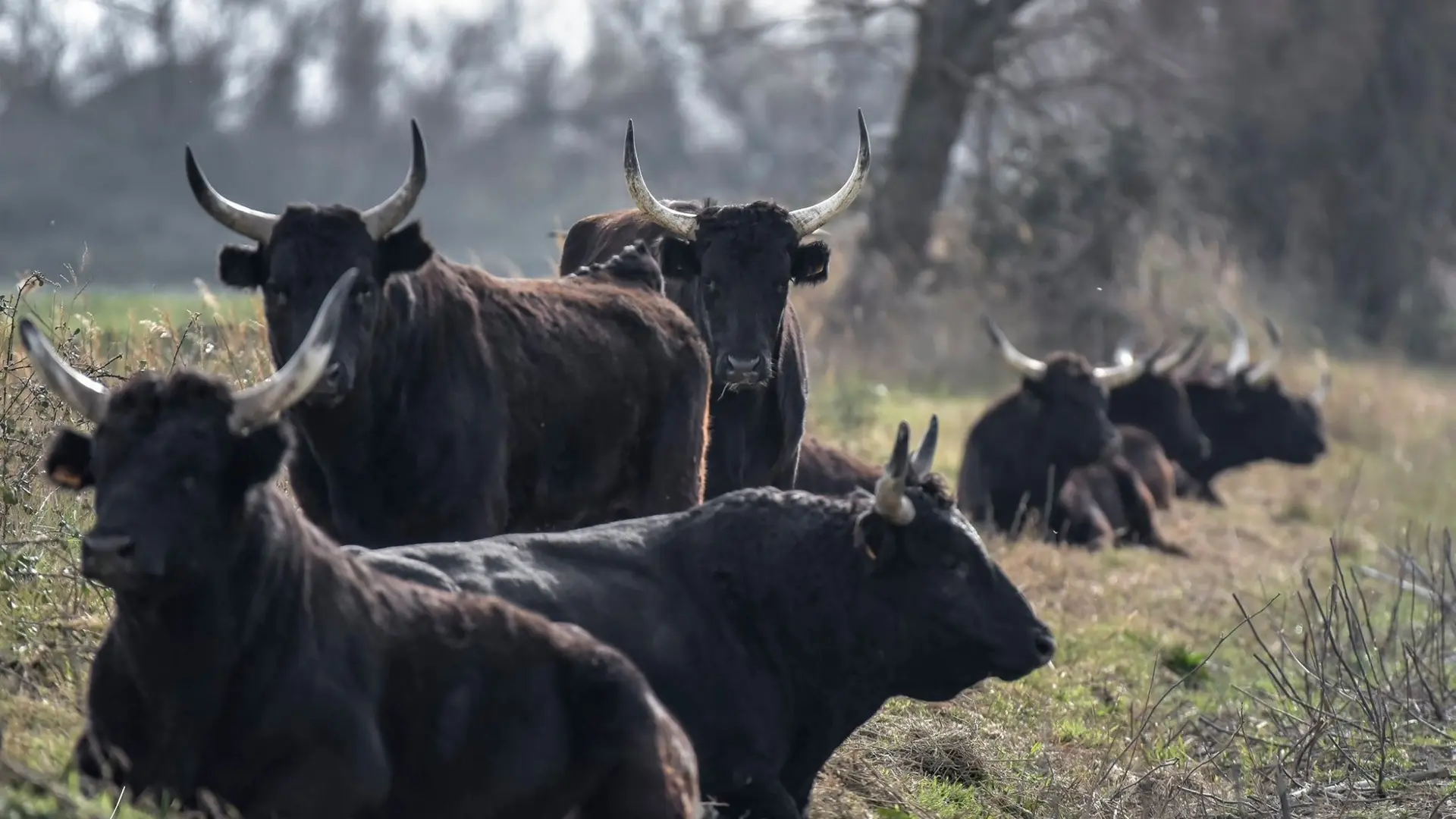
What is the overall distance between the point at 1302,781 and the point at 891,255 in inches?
755

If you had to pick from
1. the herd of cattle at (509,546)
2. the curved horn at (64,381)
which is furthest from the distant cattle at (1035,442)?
the curved horn at (64,381)

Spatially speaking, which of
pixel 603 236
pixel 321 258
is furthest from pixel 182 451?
pixel 603 236

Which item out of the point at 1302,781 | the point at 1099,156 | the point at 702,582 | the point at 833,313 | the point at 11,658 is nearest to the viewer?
the point at 11,658

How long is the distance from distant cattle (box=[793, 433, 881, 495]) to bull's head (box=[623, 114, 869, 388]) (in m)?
2.48

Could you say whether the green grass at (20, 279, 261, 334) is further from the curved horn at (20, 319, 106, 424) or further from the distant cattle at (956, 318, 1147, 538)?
the distant cattle at (956, 318, 1147, 538)

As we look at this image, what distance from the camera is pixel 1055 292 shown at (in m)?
26.2

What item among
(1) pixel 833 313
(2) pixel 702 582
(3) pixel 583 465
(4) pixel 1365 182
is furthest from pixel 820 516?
(4) pixel 1365 182

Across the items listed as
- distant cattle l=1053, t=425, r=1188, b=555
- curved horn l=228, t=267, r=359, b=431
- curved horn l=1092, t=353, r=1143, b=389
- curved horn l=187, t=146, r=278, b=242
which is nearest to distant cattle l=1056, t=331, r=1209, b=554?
distant cattle l=1053, t=425, r=1188, b=555

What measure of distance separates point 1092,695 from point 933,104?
1939 centimetres

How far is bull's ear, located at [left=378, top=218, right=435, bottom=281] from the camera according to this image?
7.67 m

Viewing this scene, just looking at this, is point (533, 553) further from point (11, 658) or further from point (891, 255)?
point (891, 255)

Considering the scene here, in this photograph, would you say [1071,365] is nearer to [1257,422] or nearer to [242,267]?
[1257,422]

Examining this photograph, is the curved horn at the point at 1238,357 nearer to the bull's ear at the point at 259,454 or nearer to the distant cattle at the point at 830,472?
the distant cattle at the point at 830,472

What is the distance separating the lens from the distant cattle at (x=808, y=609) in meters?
6.87
